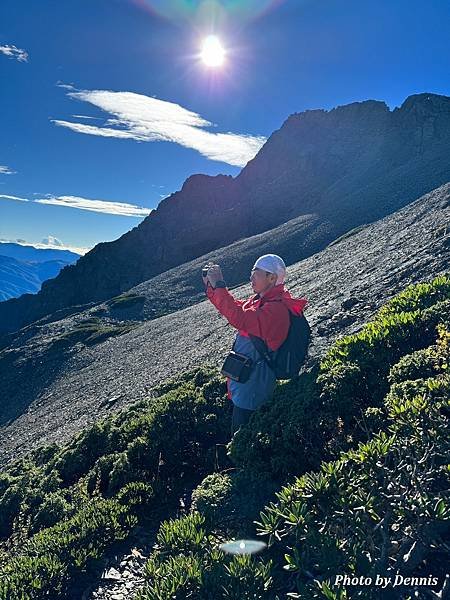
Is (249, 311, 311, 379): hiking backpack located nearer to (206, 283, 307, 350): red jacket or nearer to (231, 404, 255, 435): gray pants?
(206, 283, 307, 350): red jacket

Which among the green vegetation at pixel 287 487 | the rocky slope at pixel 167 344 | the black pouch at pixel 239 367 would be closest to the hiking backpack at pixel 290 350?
the black pouch at pixel 239 367

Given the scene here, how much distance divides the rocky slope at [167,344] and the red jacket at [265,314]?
438 centimetres

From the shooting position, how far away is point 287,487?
14.7 ft

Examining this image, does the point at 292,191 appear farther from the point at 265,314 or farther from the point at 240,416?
the point at 265,314

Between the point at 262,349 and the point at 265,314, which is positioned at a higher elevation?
the point at 265,314

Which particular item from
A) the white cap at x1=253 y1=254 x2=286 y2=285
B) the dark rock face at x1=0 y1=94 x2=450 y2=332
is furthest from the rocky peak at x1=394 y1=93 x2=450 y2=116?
the white cap at x1=253 y1=254 x2=286 y2=285

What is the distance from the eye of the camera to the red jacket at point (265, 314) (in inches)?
218

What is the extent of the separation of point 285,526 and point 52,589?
3004mm

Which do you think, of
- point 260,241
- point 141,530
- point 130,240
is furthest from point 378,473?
point 130,240

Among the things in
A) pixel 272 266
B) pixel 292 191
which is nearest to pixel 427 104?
pixel 292 191

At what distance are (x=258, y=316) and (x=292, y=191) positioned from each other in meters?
100

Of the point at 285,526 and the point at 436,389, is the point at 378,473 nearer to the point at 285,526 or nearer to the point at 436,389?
the point at 285,526

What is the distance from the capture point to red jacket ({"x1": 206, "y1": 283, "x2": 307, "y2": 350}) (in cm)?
553

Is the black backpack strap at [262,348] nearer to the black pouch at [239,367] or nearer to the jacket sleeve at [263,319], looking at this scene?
the jacket sleeve at [263,319]
